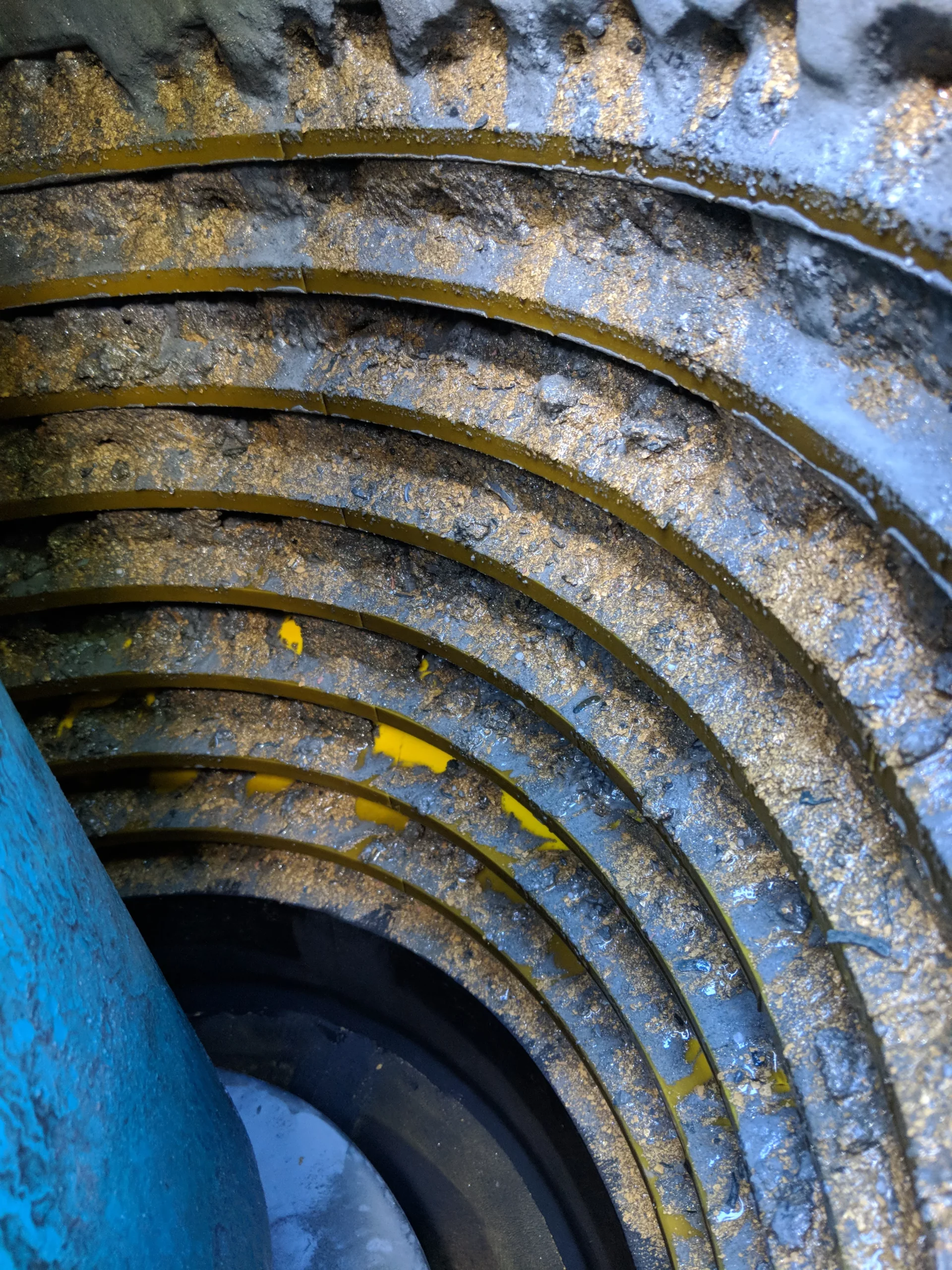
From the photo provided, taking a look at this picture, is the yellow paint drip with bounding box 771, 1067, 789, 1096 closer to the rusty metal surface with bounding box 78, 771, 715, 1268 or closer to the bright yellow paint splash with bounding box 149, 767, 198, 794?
the rusty metal surface with bounding box 78, 771, 715, 1268

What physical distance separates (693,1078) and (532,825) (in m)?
1.64

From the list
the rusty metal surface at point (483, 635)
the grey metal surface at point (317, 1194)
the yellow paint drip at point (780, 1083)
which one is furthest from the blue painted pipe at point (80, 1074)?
the yellow paint drip at point (780, 1083)

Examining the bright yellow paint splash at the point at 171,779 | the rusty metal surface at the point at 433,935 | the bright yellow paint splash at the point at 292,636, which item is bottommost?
the rusty metal surface at the point at 433,935

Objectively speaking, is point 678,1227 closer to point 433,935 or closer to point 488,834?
point 488,834

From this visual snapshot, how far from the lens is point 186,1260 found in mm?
4000

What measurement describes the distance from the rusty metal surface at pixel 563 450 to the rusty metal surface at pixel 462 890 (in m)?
2.19

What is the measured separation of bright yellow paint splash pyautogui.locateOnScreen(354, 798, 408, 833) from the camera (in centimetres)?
645

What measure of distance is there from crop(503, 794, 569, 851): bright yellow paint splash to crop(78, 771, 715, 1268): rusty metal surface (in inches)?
18.7

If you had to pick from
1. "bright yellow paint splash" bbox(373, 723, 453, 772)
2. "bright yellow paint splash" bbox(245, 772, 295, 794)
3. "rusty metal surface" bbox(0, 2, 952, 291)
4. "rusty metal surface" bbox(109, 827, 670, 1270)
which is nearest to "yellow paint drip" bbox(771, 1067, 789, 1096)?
"rusty metal surface" bbox(109, 827, 670, 1270)

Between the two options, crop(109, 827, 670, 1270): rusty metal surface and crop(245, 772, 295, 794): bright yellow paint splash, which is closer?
crop(109, 827, 670, 1270): rusty metal surface

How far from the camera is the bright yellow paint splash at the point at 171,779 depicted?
6.90 m

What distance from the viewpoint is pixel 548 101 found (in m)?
3.88

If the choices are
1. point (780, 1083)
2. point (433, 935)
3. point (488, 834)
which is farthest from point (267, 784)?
point (780, 1083)

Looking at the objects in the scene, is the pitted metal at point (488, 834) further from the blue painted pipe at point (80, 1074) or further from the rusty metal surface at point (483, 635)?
the blue painted pipe at point (80, 1074)
